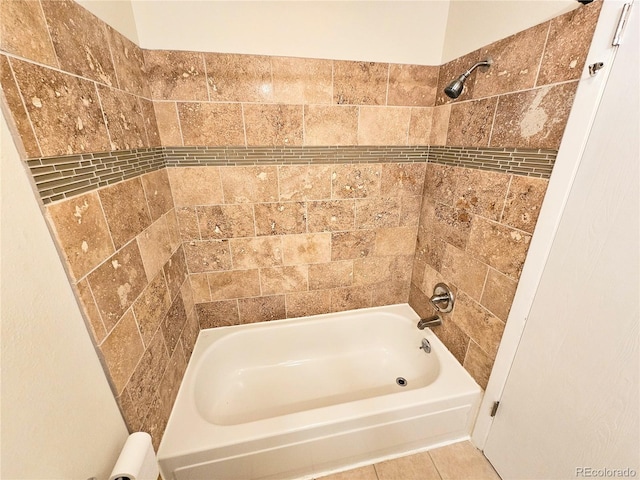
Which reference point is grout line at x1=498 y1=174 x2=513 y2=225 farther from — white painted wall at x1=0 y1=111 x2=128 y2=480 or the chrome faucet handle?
white painted wall at x1=0 y1=111 x2=128 y2=480

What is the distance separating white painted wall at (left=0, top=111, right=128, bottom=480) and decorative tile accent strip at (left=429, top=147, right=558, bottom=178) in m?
1.47

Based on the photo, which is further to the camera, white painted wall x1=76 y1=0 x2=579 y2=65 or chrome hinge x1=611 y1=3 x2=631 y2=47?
white painted wall x1=76 y1=0 x2=579 y2=65

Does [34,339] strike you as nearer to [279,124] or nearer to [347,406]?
[347,406]

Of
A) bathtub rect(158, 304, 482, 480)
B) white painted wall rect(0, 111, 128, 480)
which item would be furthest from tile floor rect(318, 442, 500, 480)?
white painted wall rect(0, 111, 128, 480)

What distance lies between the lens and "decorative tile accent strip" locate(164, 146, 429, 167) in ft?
4.17

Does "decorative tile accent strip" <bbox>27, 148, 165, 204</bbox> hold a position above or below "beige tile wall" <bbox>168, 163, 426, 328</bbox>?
above

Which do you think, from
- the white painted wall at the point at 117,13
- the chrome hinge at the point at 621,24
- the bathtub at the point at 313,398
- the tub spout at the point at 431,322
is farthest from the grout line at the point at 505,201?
the white painted wall at the point at 117,13

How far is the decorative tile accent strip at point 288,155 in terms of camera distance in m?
1.27

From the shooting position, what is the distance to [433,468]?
1197 millimetres

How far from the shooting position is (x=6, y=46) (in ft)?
1.68

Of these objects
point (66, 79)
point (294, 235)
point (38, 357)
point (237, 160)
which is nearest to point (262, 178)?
point (237, 160)

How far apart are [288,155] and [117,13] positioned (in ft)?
2.72

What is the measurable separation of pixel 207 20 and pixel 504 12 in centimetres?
125

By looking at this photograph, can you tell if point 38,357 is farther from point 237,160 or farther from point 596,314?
point 596,314
